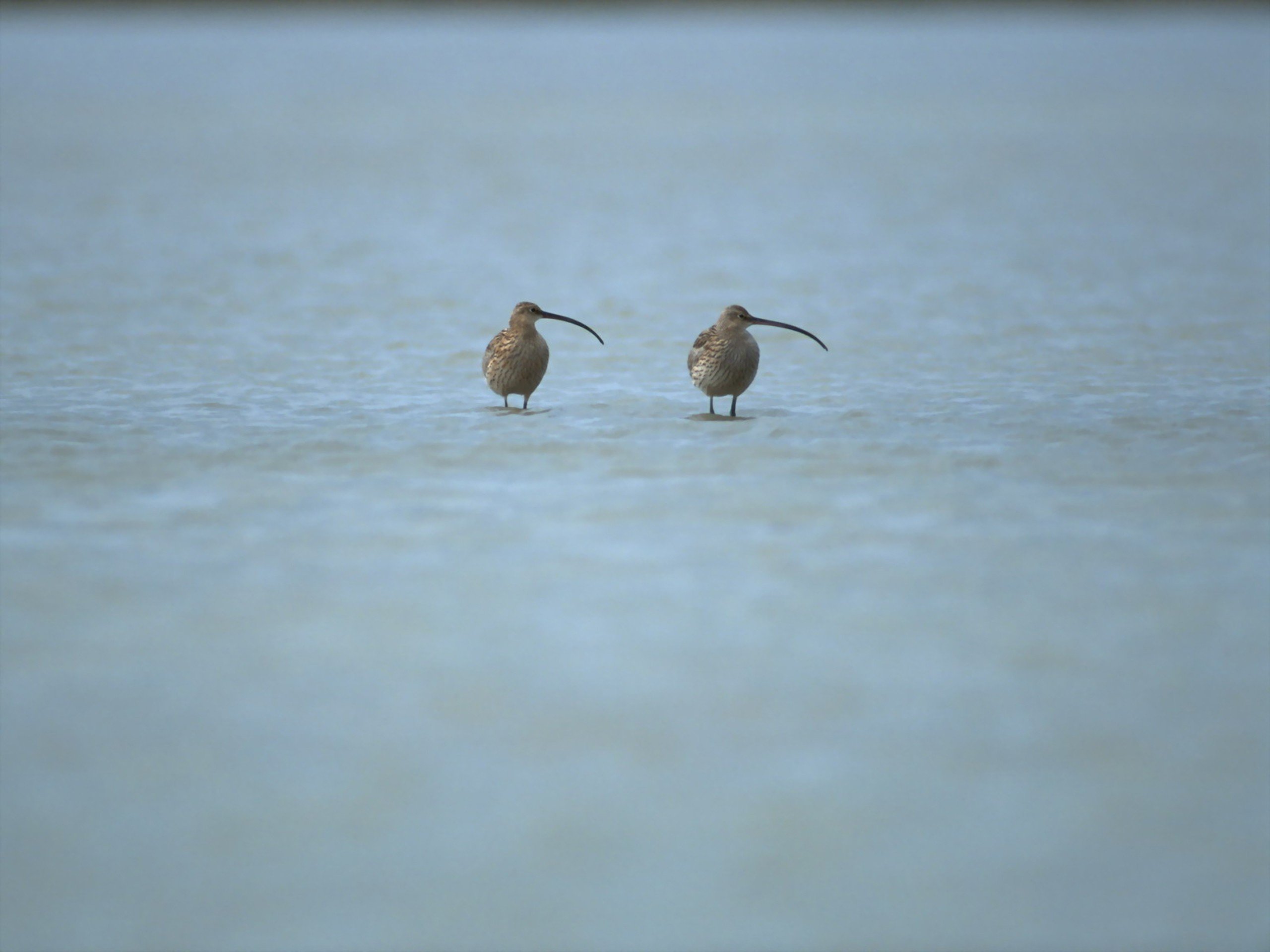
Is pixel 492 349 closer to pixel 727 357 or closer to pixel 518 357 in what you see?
pixel 518 357

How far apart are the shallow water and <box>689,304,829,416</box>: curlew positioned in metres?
0.31

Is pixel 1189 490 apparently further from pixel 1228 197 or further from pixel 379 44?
pixel 379 44

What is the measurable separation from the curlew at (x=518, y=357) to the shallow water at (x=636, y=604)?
207 mm

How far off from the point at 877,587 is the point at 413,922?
9.92 ft

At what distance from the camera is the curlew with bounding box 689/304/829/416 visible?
10.6m

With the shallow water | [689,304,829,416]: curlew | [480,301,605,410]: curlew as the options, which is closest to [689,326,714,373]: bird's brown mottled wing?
[689,304,829,416]: curlew

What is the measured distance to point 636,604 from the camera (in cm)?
698

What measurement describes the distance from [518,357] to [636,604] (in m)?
4.15

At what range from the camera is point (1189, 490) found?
338 inches

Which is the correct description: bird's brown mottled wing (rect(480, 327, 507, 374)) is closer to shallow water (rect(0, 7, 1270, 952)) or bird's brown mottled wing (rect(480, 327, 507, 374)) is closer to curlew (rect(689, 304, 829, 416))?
shallow water (rect(0, 7, 1270, 952))

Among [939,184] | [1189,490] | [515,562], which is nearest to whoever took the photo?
[515,562]

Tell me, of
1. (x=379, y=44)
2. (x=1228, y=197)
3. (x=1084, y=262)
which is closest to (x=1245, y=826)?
(x=1084, y=262)

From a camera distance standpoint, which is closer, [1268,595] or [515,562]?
[1268,595]

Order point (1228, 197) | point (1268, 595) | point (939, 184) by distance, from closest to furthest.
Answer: point (1268, 595), point (1228, 197), point (939, 184)
